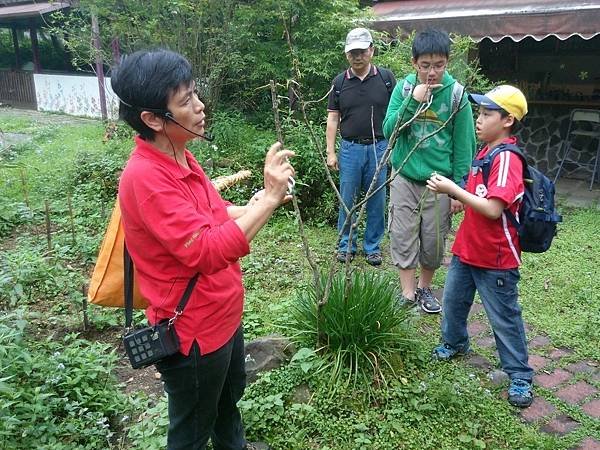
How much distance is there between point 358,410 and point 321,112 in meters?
4.85

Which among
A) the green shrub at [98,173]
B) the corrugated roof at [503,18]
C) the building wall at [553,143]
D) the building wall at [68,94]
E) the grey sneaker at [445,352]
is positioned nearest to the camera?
the grey sneaker at [445,352]

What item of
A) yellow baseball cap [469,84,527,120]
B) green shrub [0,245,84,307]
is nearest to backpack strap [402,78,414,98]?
yellow baseball cap [469,84,527,120]

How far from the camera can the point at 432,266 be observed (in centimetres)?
364

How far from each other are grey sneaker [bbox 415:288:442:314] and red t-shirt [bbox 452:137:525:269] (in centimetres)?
96

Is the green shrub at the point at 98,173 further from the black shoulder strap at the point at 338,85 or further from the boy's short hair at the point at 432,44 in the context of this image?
the boy's short hair at the point at 432,44

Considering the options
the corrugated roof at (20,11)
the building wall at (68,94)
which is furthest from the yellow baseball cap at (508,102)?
the corrugated roof at (20,11)

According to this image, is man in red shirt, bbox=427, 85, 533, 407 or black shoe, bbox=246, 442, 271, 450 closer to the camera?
black shoe, bbox=246, 442, 271, 450

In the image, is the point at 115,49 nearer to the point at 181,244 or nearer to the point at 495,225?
the point at 495,225

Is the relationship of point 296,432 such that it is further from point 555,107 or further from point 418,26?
point 555,107

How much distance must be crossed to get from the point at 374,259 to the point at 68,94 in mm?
12685

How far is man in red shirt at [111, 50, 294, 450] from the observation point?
1.54m

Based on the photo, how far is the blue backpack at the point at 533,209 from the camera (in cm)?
253

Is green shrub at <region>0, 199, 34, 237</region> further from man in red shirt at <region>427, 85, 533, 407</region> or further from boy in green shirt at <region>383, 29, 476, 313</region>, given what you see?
man in red shirt at <region>427, 85, 533, 407</region>

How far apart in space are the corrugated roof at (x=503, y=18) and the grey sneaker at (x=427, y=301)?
3.99 meters
